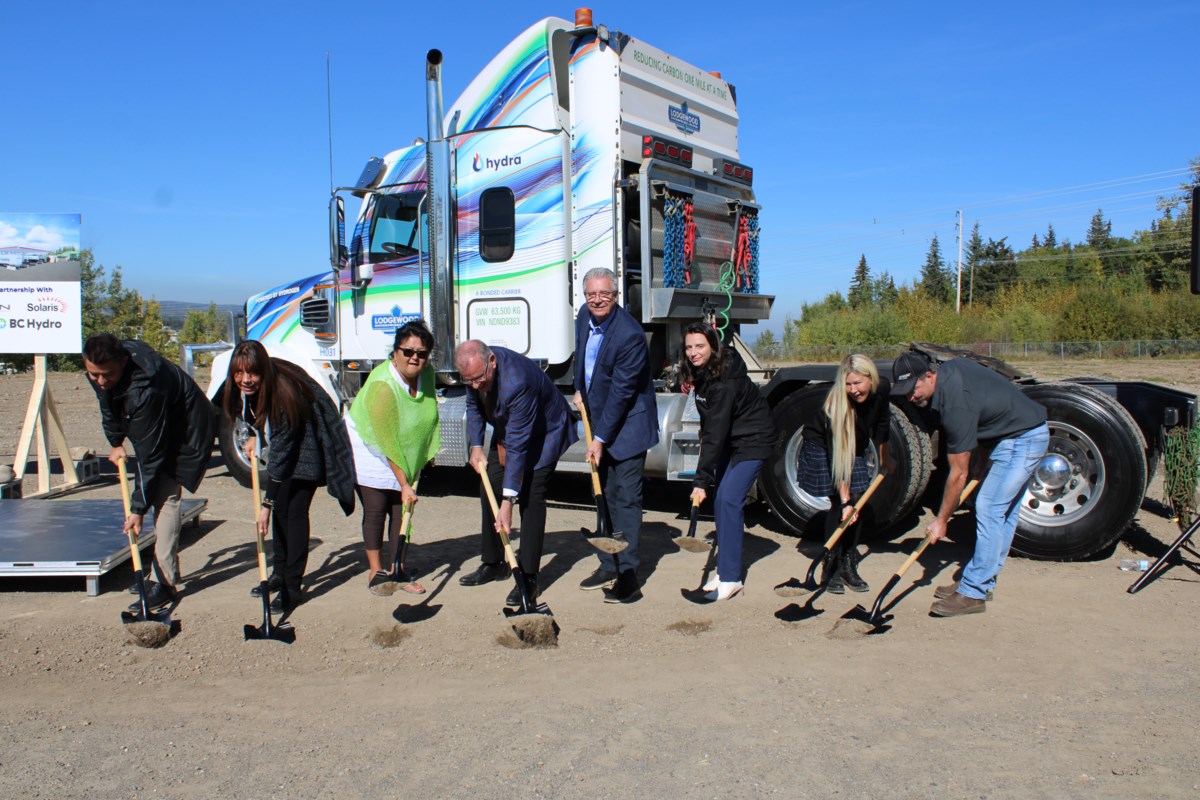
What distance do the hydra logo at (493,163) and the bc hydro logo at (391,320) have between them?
1.53 meters

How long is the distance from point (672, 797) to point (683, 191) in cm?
577

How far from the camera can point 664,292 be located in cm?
784

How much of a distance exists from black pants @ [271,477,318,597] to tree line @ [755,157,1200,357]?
103ft

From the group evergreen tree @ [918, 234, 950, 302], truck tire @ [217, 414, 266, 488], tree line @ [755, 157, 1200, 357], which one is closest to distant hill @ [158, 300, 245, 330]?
truck tire @ [217, 414, 266, 488]

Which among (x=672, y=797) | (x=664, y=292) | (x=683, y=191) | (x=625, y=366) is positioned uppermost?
(x=683, y=191)

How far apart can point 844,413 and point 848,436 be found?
147 mm

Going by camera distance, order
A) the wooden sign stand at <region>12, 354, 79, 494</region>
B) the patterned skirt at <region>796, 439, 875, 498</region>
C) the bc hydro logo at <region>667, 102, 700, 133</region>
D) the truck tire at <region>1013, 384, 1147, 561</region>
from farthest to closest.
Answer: the wooden sign stand at <region>12, 354, 79, 494</region>
the bc hydro logo at <region>667, 102, 700, 133</region>
the patterned skirt at <region>796, 439, 875, 498</region>
the truck tire at <region>1013, 384, 1147, 561</region>

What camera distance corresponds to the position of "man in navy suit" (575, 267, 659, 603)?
5.46 m

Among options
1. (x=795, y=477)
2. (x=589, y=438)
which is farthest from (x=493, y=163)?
(x=795, y=477)

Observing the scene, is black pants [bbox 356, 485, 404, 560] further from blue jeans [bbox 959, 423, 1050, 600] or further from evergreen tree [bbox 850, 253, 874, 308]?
evergreen tree [bbox 850, 253, 874, 308]

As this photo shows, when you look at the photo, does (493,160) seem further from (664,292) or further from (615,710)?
(615,710)

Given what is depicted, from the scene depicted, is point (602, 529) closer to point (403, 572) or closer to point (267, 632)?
point (403, 572)

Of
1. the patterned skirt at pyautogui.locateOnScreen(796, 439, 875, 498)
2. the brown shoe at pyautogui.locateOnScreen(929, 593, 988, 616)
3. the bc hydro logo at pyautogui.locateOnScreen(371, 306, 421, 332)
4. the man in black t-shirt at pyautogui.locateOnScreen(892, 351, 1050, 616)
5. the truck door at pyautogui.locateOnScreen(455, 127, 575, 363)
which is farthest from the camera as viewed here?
the bc hydro logo at pyautogui.locateOnScreen(371, 306, 421, 332)

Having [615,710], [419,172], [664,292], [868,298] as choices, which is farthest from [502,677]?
[868,298]
